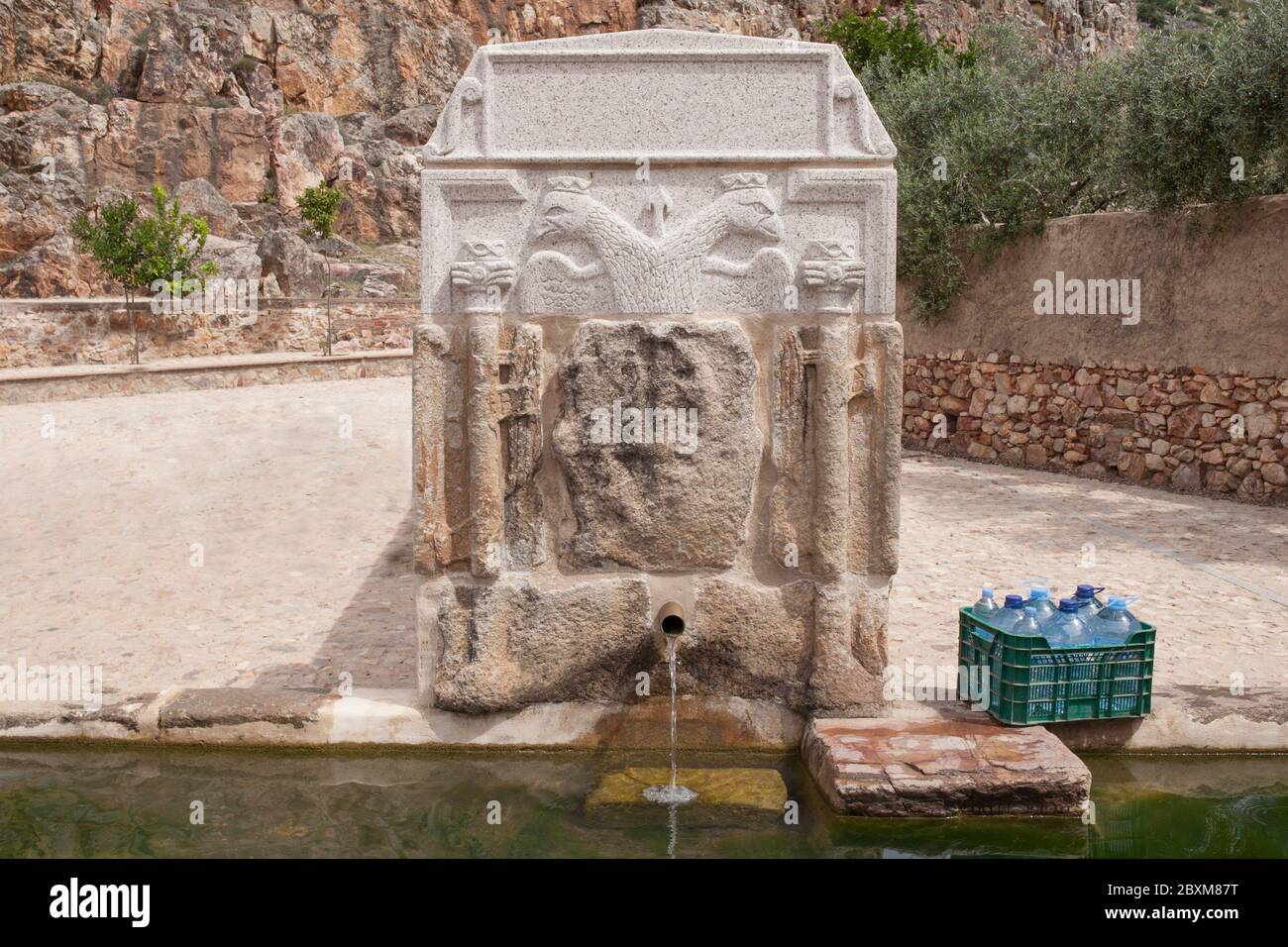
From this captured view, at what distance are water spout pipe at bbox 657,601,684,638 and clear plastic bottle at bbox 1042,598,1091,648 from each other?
57.2 inches

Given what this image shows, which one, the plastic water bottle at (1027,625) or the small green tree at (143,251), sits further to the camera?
the small green tree at (143,251)

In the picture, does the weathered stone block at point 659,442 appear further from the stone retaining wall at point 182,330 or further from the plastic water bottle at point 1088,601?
the stone retaining wall at point 182,330


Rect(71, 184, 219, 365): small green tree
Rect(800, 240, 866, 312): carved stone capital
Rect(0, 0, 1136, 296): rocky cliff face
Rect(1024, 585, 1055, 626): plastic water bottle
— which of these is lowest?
Rect(1024, 585, 1055, 626): plastic water bottle

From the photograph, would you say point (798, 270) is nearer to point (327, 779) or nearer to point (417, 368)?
point (417, 368)

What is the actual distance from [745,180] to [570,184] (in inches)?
27.2

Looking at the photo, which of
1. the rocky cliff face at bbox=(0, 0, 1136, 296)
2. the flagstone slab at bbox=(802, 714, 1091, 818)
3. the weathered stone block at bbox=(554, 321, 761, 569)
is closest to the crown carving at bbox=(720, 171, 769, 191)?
the weathered stone block at bbox=(554, 321, 761, 569)

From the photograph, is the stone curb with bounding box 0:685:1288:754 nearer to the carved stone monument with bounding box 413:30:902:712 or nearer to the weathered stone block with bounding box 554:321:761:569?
the carved stone monument with bounding box 413:30:902:712

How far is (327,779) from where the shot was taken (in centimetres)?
431

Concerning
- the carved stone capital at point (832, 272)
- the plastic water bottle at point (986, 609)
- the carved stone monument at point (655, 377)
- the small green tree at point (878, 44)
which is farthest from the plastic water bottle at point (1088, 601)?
the small green tree at point (878, 44)

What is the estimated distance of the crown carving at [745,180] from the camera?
4.43 m

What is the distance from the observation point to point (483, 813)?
4.07 metres

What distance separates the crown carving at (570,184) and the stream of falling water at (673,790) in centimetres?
183

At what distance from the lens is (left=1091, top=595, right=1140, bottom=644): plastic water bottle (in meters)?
4.46

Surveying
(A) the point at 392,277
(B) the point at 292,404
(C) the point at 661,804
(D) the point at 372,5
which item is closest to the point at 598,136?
(C) the point at 661,804
